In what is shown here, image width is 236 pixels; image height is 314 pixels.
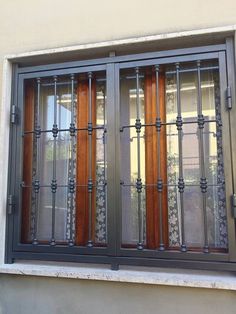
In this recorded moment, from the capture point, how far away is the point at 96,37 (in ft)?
7.89

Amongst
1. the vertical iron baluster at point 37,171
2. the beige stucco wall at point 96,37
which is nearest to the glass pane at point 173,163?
the beige stucco wall at point 96,37

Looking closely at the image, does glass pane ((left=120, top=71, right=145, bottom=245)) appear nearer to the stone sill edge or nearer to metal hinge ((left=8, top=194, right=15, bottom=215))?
the stone sill edge

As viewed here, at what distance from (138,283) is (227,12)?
6.30 ft

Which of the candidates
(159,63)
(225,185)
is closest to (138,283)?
(225,185)

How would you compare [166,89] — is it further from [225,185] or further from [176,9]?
[225,185]

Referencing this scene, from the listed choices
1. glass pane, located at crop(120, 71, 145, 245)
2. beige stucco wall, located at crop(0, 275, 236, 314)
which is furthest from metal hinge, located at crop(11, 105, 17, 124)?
beige stucco wall, located at crop(0, 275, 236, 314)

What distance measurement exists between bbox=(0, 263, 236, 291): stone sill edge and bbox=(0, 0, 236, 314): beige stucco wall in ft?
0.21

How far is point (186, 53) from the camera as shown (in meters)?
2.26

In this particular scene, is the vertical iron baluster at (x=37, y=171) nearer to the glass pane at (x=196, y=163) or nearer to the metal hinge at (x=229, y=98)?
the glass pane at (x=196, y=163)

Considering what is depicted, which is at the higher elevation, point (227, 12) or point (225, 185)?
point (227, 12)

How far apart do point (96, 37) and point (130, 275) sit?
5.62 feet

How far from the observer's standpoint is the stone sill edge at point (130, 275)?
2006mm

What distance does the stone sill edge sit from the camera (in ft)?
6.58

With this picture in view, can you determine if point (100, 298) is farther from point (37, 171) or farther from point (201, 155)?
point (201, 155)
